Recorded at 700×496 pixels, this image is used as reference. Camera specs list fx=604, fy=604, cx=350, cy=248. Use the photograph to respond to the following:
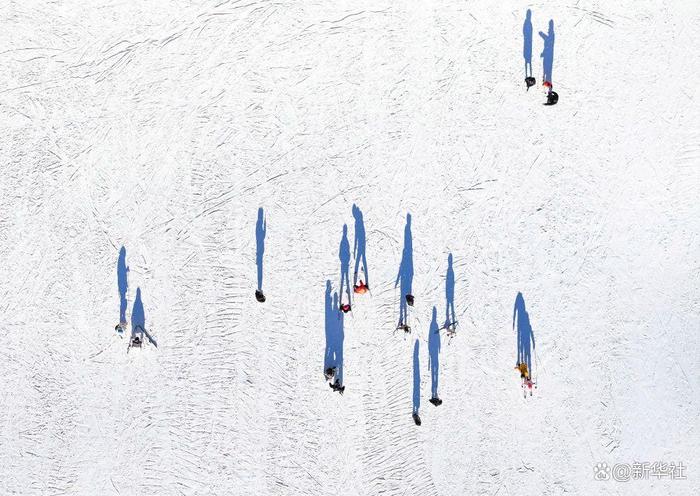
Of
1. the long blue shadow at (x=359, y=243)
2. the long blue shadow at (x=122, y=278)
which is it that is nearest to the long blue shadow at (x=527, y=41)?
the long blue shadow at (x=359, y=243)

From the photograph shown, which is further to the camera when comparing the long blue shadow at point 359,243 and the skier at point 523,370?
the long blue shadow at point 359,243

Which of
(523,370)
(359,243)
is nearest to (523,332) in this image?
(523,370)

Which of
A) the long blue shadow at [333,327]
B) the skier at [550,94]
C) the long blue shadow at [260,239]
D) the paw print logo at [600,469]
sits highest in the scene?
the skier at [550,94]

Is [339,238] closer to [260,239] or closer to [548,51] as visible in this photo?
[260,239]

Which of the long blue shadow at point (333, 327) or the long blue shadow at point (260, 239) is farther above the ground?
the long blue shadow at point (260, 239)

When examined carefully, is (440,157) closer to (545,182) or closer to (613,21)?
(545,182)

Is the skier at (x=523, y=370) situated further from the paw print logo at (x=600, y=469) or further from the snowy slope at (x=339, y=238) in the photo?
the paw print logo at (x=600, y=469)
